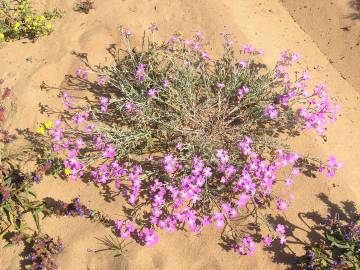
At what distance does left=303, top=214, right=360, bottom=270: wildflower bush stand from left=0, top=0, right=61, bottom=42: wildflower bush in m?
4.61

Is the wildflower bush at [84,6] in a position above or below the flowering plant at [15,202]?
above

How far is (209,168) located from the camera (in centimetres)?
411

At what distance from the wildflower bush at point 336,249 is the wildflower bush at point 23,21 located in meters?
4.61

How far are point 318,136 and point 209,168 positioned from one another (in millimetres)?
1531

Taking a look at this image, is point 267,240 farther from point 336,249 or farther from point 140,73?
point 140,73

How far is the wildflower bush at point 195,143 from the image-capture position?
4.14 meters

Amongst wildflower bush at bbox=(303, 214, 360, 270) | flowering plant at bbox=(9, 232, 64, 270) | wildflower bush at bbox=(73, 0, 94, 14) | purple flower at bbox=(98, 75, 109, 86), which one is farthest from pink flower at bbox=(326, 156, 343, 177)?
wildflower bush at bbox=(73, 0, 94, 14)

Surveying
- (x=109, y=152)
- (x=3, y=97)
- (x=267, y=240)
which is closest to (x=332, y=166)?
(x=267, y=240)

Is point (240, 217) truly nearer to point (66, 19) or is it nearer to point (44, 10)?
point (66, 19)

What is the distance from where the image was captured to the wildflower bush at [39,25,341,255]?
13.6 ft

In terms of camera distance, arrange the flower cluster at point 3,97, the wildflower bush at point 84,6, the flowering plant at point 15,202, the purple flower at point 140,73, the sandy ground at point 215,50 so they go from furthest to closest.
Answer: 1. the wildflower bush at point 84,6
2. the flower cluster at point 3,97
3. the purple flower at point 140,73
4. the flowering plant at point 15,202
5. the sandy ground at point 215,50

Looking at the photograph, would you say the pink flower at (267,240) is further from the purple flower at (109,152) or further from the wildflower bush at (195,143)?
the purple flower at (109,152)

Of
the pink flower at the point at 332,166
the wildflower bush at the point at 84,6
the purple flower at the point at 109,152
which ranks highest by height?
the wildflower bush at the point at 84,6

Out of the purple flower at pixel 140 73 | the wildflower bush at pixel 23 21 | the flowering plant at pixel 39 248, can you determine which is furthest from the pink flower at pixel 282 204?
the wildflower bush at pixel 23 21
